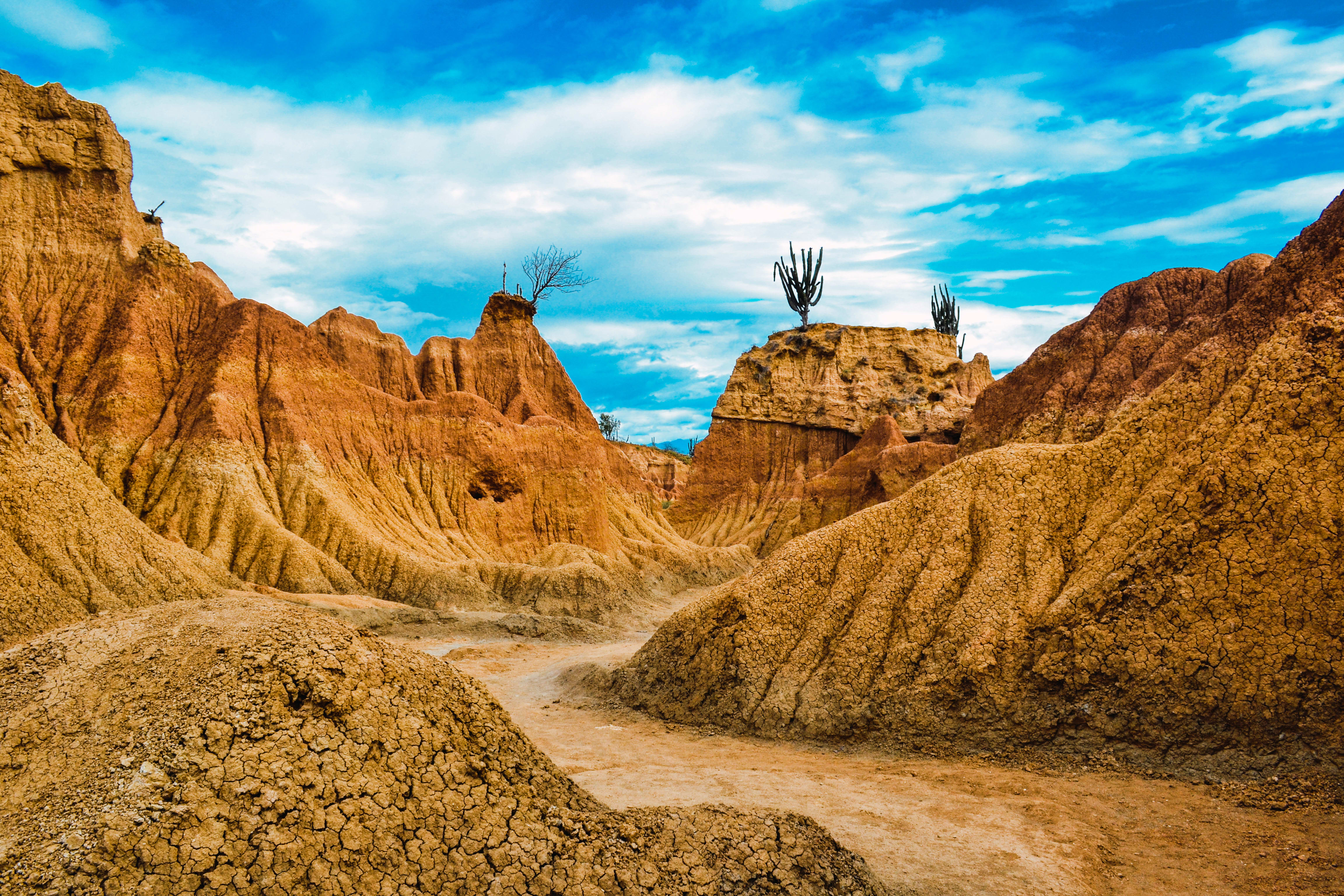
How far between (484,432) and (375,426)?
14.4 feet

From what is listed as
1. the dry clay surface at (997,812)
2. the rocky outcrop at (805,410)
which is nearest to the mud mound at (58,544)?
the dry clay surface at (997,812)

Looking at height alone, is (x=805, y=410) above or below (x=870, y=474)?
above

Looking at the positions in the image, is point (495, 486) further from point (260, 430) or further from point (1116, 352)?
point (1116, 352)

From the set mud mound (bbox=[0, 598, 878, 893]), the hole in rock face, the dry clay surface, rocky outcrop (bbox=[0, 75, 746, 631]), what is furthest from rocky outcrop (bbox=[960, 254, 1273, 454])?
mud mound (bbox=[0, 598, 878, 893])

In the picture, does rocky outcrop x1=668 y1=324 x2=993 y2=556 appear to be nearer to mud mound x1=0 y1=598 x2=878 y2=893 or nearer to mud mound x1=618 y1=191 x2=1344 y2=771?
mud mound x1=618 y1=191 x2=1344 y2=771

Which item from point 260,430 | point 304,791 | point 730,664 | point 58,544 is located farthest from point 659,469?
point 304,791

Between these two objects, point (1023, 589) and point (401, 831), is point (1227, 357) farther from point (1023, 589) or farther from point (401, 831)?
point (401, 831)

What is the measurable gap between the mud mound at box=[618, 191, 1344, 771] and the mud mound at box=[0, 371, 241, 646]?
979 cm

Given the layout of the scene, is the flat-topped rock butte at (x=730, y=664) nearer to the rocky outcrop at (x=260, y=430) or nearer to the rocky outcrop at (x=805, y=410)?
the rocky outcrop at (x=260, y=430)

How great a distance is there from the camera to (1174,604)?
8688mm

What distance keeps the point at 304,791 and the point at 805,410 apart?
47310 millimetres

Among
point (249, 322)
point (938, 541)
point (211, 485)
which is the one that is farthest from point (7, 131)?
point (938, 541)

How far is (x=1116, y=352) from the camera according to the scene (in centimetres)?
2467

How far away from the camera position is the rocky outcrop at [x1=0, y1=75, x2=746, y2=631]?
81.3ft
